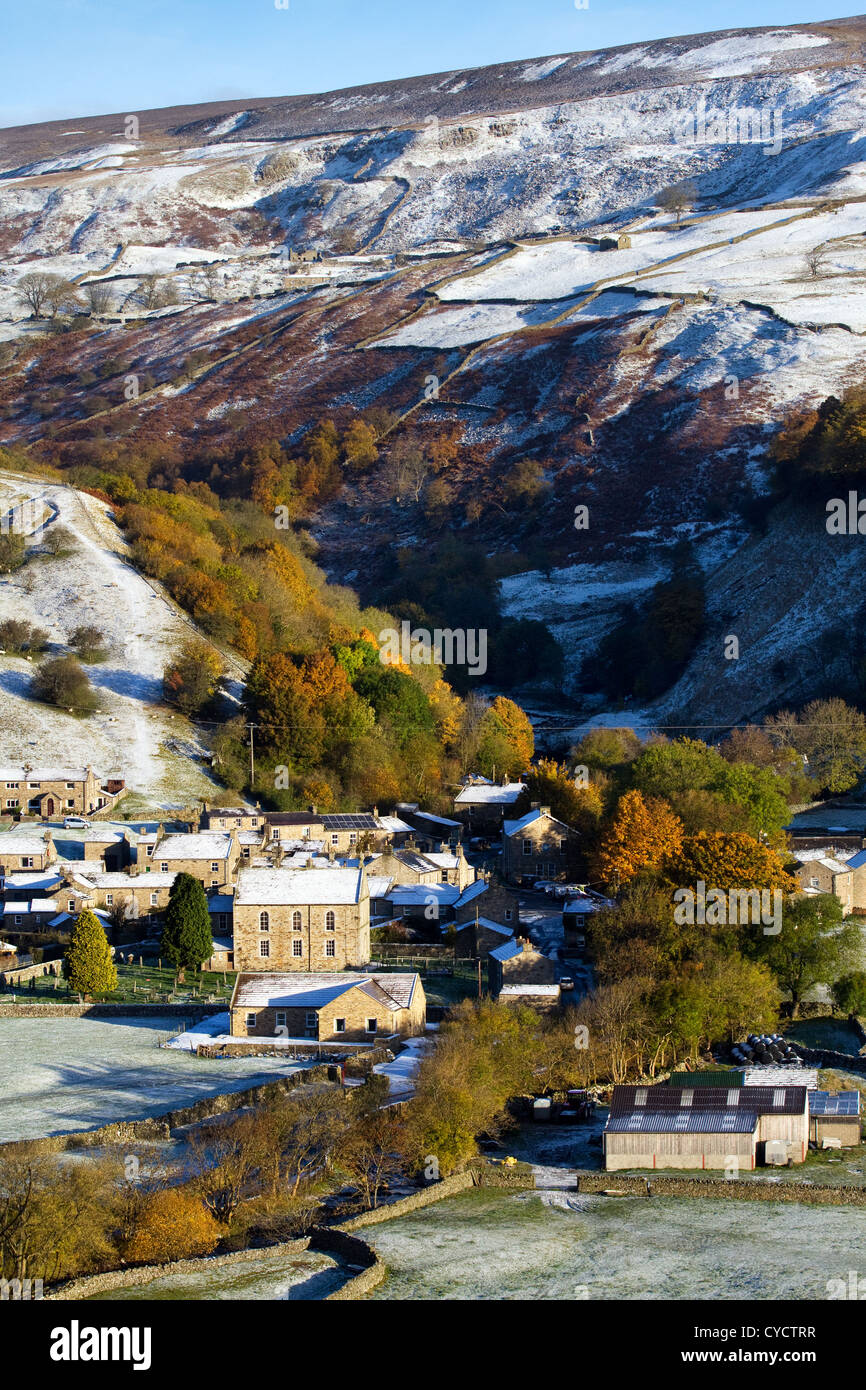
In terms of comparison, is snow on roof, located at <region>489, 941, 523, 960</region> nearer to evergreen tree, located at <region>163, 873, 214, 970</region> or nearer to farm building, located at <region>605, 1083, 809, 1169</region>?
evergreen tree, located at <region>163, 873, 214, 970</region>

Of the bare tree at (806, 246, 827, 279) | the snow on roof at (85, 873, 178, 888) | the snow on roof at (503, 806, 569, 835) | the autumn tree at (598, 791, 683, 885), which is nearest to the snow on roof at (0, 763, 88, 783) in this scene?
the snow on roof at (85, 873, 178, 888)

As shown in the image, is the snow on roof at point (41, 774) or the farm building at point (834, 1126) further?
the snow on roof at point (41, 774)

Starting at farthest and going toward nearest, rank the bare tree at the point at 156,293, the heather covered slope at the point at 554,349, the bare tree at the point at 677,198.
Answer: the bare tree at the point at 156,293 < the bare tree at the point at 677,198 < the heather covered slope at the point at 554,349

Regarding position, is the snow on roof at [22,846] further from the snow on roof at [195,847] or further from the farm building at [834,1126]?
the farm building at [834,1126]

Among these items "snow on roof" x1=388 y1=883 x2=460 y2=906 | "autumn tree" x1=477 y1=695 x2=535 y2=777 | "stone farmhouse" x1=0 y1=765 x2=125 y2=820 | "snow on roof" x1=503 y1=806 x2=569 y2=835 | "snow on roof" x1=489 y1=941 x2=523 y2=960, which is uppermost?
"autumn tree" x1=477 y1=695 x2=535 y2=777

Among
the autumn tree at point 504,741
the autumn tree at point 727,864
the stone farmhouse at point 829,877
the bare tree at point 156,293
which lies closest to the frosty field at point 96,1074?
the autumn tree at point 727,864

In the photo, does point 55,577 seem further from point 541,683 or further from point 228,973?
point 228,973
